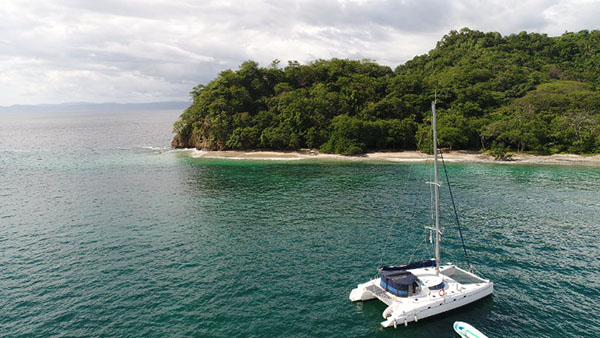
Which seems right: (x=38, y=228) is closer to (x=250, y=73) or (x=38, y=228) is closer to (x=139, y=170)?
(x=139, y=170)

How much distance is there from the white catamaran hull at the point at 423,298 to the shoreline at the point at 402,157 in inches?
2070

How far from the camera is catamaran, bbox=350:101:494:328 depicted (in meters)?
24.6

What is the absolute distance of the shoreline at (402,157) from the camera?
275 feet

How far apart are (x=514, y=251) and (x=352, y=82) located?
9730 centimetres

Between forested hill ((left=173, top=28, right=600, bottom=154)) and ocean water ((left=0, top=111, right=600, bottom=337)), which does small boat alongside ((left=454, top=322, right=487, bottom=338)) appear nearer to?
ocean water ((left=0, top=111, right=600, bottom=337))

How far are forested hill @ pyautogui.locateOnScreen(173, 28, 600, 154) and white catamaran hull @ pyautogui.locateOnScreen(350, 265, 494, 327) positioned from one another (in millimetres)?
71899

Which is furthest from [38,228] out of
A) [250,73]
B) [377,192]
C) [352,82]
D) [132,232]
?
[352,82]

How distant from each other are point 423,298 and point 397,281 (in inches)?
90.6

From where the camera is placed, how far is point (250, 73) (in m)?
126

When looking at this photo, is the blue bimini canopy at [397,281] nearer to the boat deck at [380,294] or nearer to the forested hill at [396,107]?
the boat deck at [380,294]

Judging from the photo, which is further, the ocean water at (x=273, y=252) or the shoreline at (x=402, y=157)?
the shoreline at (x=402, y=157)

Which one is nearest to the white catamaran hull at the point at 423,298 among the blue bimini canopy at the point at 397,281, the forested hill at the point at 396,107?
the blue bimini canopy at the point at 397,281

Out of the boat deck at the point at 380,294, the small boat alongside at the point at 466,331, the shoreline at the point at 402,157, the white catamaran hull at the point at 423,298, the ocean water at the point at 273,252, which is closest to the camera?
the small boat alongside at the point at 466,331

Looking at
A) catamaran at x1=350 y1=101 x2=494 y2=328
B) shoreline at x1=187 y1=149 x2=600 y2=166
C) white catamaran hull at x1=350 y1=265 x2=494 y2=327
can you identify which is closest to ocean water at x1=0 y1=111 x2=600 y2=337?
white catamaran hull at x1=350 y1=265 x2=494 y2=327
